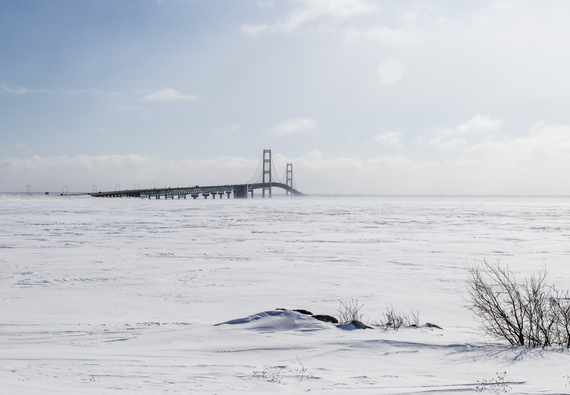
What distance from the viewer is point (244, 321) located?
621cm

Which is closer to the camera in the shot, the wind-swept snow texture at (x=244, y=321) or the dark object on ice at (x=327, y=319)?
the wind-swept snow texture at (x=244, y=321)

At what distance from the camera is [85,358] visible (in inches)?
182

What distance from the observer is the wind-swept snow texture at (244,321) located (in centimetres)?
406

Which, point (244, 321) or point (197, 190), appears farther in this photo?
point (197, 190)

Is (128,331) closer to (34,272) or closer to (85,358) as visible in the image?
(85,358)

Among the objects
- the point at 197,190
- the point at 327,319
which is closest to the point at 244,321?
the point at 327,319

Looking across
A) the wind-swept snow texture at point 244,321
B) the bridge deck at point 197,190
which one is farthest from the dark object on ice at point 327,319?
the bridge deck at point 197,190

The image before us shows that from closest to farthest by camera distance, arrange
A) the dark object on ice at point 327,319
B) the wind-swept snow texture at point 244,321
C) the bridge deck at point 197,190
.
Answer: the wind-swept snow texture at point 244,321, the dark object on ice at point 327,319, the bridge deck at point 197,190

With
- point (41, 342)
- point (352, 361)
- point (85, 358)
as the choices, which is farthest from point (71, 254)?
point (352, 361)

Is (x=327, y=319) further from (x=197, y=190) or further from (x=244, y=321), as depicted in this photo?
(x=197, y=190)

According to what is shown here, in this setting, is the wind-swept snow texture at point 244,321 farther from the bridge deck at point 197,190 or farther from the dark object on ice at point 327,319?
the bridge deck at point 197,190

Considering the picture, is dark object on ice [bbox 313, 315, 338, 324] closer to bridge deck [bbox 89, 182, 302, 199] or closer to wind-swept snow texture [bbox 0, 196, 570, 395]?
wind-swept snow texture [bbox 0, 196, 570, 395]

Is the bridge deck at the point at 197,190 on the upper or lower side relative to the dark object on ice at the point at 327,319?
upper

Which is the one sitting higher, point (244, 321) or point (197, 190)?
point (197, 190)
